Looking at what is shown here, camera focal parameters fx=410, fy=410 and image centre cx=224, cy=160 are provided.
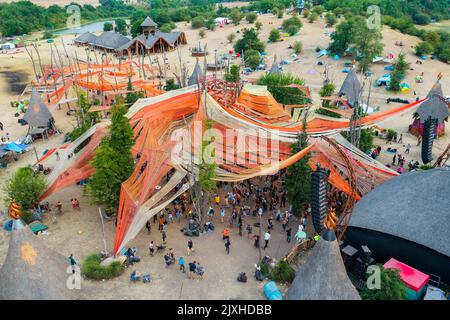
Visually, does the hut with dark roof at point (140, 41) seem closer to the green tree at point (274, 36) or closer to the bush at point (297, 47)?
the green tree at point (274, 36)

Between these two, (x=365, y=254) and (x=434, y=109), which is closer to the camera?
(x=365, y=254)

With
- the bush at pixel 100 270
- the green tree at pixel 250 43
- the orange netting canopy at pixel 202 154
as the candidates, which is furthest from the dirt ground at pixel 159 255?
the green tree at pixel 250 43

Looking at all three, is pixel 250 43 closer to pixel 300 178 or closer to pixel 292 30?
pixel 292 30

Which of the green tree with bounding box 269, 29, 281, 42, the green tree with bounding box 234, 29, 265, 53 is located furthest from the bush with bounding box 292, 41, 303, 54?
the green tree with bounding box 269, 29, 281, 42

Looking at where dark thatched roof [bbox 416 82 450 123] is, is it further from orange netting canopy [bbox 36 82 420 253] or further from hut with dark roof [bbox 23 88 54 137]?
hut with dark roof [bbox 23 88 54 137]

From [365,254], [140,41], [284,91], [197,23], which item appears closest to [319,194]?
[365,254]
